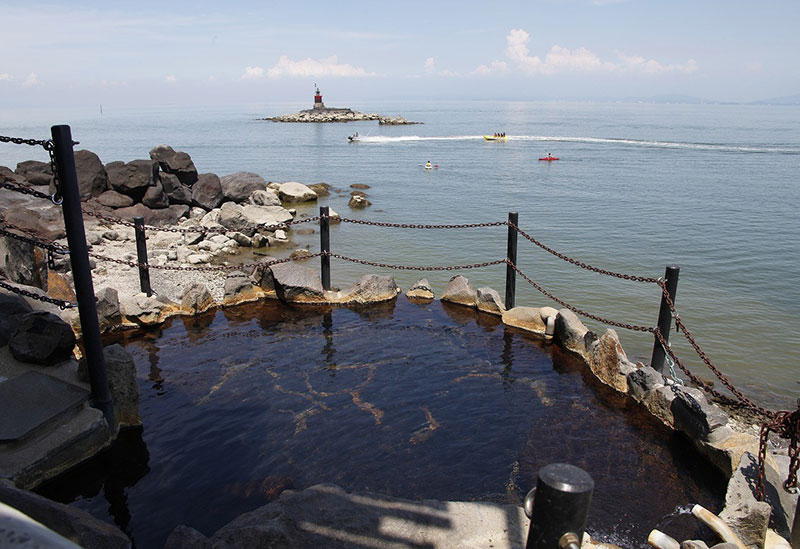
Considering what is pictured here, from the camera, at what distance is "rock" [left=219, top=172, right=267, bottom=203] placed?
84.0ft

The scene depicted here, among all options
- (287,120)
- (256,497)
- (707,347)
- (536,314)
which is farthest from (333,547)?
(287,120)

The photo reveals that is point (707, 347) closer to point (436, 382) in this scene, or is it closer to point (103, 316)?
point (436, 382)

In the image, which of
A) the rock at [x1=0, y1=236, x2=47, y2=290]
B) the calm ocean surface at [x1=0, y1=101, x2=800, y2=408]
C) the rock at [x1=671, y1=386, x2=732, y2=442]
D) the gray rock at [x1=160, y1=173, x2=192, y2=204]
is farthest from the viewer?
the gray rock at [x1=160, y1=173, x2=192, y2=204]

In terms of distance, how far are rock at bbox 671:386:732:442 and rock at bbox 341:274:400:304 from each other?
6.13 meters

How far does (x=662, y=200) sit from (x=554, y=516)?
3122 centimetres

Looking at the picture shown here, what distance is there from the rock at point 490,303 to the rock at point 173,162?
17056 millimetres

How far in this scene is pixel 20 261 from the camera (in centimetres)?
892

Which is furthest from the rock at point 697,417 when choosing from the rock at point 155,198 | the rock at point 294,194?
the rock at point 294,194

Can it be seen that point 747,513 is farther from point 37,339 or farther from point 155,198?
point 155,198

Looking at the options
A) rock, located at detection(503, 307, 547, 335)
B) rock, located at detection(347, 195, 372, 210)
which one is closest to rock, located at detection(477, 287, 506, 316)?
rock, located at detection(503, 307, 547, 335)

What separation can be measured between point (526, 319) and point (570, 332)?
3.73ft

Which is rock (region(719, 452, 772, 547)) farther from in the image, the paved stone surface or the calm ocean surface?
the paved stone surface

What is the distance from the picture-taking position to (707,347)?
11.2 meters

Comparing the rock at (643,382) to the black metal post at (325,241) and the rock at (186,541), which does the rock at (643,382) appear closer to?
the rock at (186,541)
